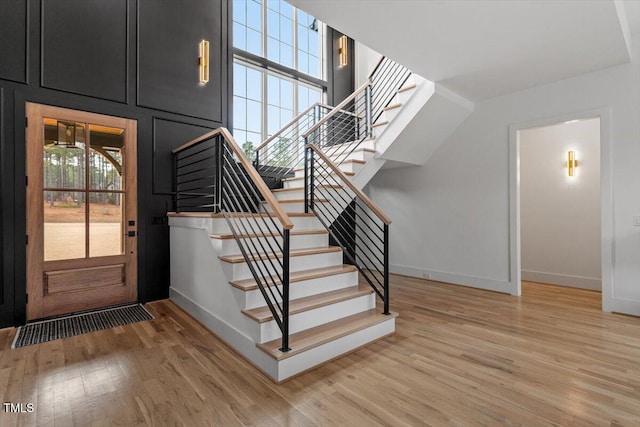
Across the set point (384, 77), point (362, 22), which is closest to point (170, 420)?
point (362, 22)

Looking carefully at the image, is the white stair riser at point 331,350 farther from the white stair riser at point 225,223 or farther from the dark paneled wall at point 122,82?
the dark paneled wall at point 122,82

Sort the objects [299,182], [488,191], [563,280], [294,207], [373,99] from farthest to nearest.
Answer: [373,99] → [563,280] → [299,182] → [488,191] → [294,207]

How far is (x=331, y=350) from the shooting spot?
249 cm

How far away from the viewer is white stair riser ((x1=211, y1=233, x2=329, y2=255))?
2.88m

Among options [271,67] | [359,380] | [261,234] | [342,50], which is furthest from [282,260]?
[342,50]

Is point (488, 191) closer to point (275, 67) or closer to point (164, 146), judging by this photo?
point (275, 67)

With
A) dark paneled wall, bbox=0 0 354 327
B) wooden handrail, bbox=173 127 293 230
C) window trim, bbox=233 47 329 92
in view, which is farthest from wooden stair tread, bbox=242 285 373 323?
window trim, bbox=233 47 329 92

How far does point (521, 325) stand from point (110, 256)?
4.62 m

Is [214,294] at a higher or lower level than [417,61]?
lower

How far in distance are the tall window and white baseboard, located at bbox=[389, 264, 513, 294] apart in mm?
3406

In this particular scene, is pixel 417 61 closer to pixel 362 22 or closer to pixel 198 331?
pixel 362 22

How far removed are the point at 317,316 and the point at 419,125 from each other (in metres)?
3.02

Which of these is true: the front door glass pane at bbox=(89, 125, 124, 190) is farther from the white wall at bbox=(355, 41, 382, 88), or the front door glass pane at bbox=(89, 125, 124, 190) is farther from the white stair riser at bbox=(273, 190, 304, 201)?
the white wall at bbox=(355, 41, 382, 88)

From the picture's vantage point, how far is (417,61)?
333cm
